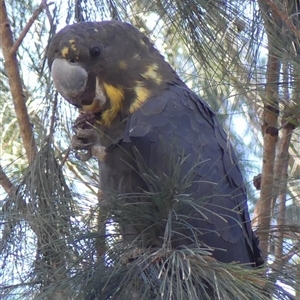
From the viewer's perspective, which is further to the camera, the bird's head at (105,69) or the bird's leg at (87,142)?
the bird's head at (105,69)

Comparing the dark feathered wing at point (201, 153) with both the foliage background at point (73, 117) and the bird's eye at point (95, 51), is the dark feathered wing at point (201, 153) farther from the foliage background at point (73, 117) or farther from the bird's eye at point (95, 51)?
the bird's eye at point (95, 51)

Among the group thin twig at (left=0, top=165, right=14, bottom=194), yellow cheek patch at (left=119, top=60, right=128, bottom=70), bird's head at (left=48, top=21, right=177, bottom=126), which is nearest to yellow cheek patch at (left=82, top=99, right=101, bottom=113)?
bird's head at (left=48, top=21, right=177, bottom=126)

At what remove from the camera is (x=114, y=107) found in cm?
183

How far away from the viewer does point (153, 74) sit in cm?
188

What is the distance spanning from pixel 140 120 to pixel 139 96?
0.46 ft

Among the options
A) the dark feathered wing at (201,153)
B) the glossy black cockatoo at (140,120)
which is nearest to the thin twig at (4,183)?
the glossy black cockatoo at (140,120)

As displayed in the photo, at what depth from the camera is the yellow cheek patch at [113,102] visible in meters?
1.82

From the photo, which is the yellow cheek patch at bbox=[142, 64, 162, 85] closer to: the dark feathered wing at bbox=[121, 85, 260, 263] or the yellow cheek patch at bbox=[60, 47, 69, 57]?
the dark feathered wing at bbox=[121, 85, 260, 263]

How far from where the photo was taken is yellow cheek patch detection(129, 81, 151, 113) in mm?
1801

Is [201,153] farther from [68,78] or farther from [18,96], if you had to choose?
[18,96]

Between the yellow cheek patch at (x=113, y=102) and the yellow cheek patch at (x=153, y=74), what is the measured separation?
9 cm

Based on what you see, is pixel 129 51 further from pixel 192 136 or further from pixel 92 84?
pixel 192 136

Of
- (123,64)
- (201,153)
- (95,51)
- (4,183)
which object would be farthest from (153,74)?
(4,183)

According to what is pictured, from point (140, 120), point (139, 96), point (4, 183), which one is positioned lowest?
point (4, 183)
